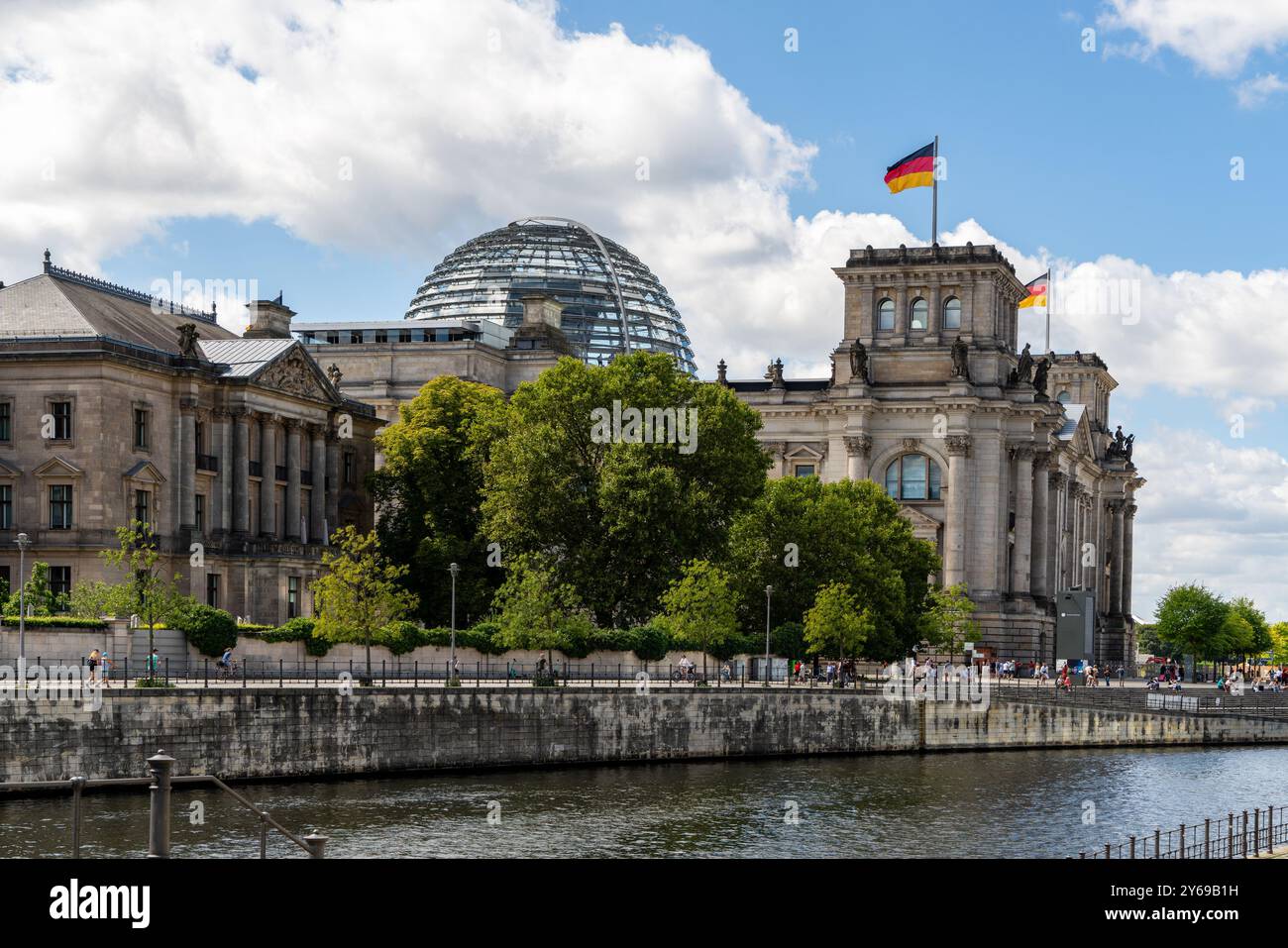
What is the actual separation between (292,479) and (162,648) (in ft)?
111

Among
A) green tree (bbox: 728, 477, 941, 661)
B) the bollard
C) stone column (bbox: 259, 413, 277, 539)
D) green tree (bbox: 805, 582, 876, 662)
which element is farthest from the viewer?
stone column (bbox: 259, 413, 277, 539)

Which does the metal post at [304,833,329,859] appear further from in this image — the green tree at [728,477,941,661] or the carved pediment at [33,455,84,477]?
the green tree at [728,477,941,661]

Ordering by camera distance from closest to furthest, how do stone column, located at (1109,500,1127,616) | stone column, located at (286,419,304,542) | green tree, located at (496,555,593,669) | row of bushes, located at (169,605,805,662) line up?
row of bushes, located at (169,605,805,662) < green tree, located at (496,555,593,669) < stone column, located at (286,419,304,542) < stone column, located at (1109,500,1127,616)

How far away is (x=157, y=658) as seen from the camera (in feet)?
237

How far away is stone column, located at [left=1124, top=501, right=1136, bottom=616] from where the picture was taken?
190 m

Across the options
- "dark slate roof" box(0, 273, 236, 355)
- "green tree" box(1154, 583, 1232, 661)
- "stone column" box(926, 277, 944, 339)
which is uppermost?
"stone column" box(926, 277, 944, 339)

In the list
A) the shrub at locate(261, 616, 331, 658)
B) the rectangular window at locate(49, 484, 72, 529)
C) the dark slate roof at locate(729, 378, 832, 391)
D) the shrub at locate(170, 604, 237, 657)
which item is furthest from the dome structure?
the shrub at locate(170, 604, 237, 657)

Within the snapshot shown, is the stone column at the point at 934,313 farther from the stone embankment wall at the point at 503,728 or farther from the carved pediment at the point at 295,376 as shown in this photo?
the stone embankment wall at the point at 503,728

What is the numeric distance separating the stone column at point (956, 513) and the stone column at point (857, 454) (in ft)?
19.7

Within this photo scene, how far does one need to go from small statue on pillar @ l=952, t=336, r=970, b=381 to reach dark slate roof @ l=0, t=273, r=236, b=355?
5979 cm

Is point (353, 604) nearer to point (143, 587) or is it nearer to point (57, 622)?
point (143, 587)

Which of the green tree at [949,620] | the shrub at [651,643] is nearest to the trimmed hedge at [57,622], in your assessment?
the shrub at [651,643]

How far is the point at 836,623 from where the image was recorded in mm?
96688
